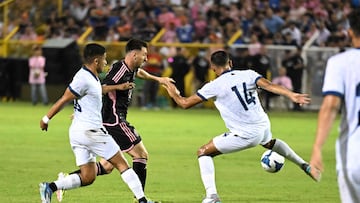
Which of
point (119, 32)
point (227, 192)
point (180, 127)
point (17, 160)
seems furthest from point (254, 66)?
point (227, 192)

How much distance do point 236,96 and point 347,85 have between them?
14.4ft

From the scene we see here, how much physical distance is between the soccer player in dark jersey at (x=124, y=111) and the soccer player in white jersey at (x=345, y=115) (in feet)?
16.5

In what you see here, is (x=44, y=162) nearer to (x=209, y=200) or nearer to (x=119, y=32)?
(x=209, y=200)

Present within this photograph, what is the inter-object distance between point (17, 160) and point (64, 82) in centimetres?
1799

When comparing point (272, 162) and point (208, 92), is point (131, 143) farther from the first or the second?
point (272, 162)

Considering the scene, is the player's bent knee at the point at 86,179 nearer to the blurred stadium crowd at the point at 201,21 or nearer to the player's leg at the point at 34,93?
the blurred stadium crowd at the point at 201,21

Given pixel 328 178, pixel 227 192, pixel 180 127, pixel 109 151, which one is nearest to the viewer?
pixel 109 151

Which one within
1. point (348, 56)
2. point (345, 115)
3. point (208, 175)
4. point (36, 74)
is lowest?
point (36, 74)

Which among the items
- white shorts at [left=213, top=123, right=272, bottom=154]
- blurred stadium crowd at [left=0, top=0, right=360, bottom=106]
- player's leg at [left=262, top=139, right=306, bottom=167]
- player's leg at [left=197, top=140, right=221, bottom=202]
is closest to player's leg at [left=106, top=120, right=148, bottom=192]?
player's leg at [left=197, top=140, right=221, bottom=202]

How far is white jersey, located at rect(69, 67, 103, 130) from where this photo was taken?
33.7 feet

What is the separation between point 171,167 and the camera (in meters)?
15.7

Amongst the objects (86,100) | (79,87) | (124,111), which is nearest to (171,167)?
(124,111)

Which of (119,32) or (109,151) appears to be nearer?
(109,151)

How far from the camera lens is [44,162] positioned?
1600 cm
